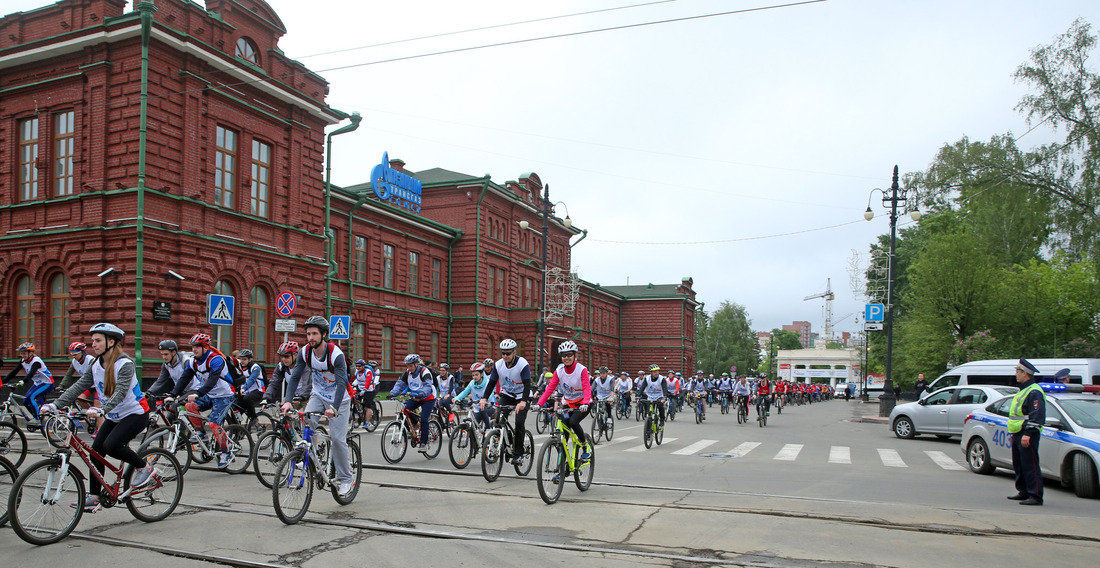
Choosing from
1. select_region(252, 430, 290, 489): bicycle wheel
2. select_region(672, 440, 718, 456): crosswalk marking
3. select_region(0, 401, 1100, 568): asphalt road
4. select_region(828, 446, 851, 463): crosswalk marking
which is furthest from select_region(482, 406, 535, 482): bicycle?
select_region(828, 446, 851, 463): crosswalk marking

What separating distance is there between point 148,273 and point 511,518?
16.2 meters

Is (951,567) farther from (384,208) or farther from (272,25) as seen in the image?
(384,208)

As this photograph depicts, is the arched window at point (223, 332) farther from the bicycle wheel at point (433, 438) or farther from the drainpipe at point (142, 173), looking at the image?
the bicycle wheel at point (433, 438)

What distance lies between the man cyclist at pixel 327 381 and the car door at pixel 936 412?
17.4m

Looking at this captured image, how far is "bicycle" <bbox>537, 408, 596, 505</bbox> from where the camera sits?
9.07m

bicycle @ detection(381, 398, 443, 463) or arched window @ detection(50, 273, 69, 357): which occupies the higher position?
arched window @ detection(50, 273, 69, 357)

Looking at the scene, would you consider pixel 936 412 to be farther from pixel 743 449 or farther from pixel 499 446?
pixel 499 446

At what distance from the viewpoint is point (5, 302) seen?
2208cm

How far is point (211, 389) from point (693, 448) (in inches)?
420

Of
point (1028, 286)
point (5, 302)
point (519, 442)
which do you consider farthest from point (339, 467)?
point (1028, 286)

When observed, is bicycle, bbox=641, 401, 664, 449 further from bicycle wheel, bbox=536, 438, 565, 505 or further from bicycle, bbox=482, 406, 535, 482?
bicycle wheel, bbox=536, 438, 565, 505

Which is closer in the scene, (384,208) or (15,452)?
(15,452)

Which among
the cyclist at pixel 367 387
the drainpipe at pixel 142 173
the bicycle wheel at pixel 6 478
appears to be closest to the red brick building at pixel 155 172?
the drainpipe at pixel 142 173

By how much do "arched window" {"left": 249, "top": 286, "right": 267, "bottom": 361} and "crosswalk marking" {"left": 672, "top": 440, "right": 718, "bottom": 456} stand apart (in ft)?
47.5
